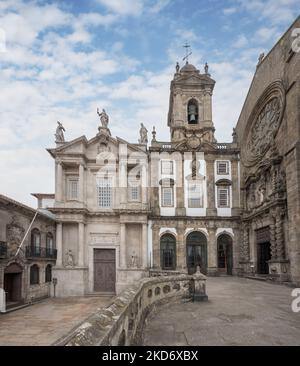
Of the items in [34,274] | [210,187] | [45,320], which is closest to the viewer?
[45,320]

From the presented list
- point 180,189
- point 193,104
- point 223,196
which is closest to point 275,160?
point 223,196

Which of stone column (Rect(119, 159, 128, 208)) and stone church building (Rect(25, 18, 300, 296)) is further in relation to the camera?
stone column (Rect(119, 159, 128, 208))

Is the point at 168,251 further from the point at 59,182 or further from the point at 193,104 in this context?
the point at 193,104

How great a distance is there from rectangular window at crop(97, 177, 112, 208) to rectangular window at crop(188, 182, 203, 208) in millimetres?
8087

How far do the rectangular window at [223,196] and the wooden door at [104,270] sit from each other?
38.7ft

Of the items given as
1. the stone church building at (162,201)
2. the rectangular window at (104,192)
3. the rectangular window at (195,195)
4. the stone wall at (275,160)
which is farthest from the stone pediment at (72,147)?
the stone wall at (275,160)

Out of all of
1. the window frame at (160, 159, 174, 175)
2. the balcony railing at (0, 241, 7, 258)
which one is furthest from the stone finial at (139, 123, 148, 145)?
the balcony railing at (0, 241, 7, 258)

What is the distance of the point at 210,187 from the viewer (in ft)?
99.5

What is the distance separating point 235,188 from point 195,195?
4101 millimetres

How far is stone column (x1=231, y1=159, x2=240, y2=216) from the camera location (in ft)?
98.6

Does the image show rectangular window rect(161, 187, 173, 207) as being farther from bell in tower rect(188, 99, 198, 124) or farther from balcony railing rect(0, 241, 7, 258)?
balcony railing rect(0, 241, 7, 258)

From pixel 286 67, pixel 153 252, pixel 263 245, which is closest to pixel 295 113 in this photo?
pixel 286 67

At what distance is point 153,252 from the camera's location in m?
29.0
